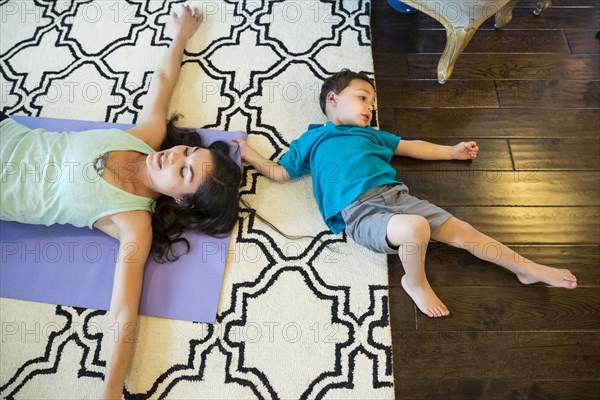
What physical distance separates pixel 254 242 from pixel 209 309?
0.22 m

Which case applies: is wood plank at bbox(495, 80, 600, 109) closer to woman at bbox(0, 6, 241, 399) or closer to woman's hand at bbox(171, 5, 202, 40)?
woman at bbox(0, 6, 241, 399)

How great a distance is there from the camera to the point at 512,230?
1243 millimetres

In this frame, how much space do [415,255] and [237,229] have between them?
19.9 inches

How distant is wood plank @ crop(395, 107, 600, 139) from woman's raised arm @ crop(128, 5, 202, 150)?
75 cm

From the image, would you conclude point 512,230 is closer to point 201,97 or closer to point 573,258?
point 573,258

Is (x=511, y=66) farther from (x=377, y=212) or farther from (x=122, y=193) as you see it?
(x=122, y=193)

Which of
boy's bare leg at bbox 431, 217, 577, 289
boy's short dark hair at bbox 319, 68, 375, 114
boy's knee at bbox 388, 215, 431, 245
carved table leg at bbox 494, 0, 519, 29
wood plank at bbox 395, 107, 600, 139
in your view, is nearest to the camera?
boy's knee at bbox 388, 215, 431, 245

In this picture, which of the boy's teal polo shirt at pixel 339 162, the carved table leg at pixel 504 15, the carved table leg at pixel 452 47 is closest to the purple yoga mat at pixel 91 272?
the boy's teal polo shirt at pixel 339 162

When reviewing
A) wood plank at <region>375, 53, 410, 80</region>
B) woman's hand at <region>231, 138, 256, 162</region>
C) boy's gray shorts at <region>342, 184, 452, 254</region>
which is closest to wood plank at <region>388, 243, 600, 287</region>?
boy's gray shorts at <region>342, 184, 452, 254</region>

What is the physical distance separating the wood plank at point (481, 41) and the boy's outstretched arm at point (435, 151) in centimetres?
43

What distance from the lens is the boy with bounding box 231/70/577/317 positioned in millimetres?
1082

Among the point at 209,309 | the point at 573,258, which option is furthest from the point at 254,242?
the point at 573,258

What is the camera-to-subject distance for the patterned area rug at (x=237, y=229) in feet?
3.53

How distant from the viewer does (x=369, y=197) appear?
1134 millimetres
